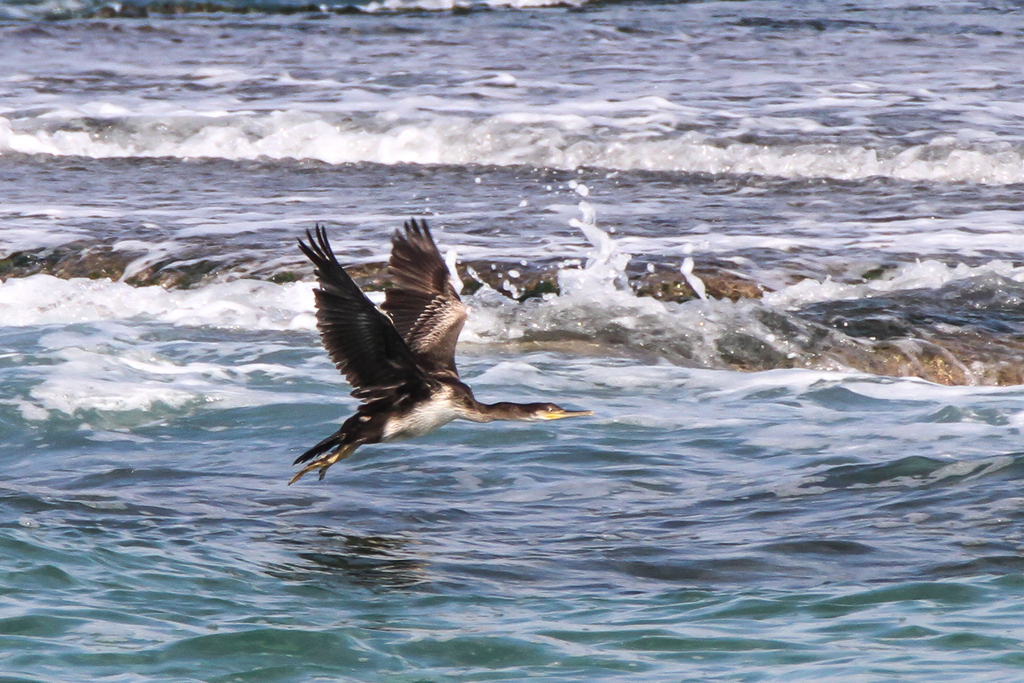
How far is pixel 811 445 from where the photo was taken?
6207 mm

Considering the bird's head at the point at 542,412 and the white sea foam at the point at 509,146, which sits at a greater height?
the white sea foam at the point at 509,146

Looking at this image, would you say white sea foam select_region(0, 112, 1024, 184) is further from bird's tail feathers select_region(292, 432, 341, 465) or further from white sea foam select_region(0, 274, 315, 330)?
bird's tail feathers select_region(292, 432, 341, 465)

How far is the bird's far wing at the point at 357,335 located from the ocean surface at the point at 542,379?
0.56 meters

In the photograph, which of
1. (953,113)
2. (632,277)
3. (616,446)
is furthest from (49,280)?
(953,113)

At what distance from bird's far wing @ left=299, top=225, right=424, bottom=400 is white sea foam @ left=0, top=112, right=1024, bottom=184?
A: 8.09 meters

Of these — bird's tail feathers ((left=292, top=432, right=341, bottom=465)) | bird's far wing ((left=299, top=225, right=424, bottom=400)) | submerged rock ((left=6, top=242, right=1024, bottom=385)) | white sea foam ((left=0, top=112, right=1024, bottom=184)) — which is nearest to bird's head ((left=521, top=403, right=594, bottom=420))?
bird's far wing ((left=299, top=225, right=424, bottom=400))

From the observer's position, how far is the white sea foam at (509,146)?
1259 centimetres

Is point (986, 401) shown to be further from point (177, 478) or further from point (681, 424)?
point (177, 478)

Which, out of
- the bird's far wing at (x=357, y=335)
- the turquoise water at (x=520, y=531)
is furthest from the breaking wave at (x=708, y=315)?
the bird's far wing at (x=357, y=335)

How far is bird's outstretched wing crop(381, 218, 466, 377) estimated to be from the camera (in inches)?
220

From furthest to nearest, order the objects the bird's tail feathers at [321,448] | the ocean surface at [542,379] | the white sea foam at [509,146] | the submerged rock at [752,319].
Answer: the white sea foam at [509,146] < the submerged rock at [752,319] < the bird's tail feathers at [321,448] < the ocean surface at [542,379]

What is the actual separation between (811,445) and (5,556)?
133 inches

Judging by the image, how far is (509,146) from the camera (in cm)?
1372

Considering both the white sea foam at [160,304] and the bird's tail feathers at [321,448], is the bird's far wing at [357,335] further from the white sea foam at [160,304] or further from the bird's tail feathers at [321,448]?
the white sea foam at [160,304]
